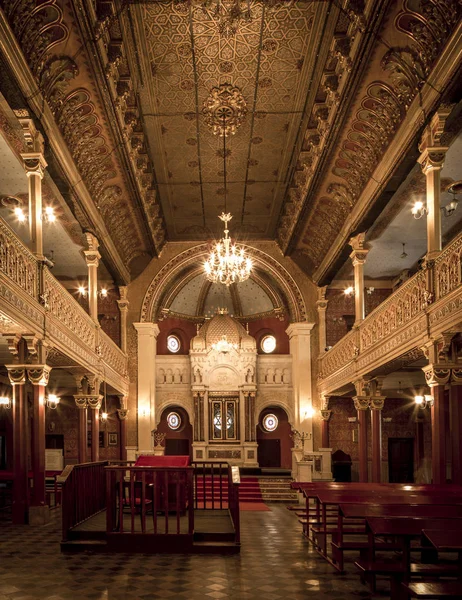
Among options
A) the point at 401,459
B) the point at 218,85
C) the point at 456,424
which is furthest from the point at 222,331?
the point at 456,424

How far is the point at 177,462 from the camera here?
13.5m

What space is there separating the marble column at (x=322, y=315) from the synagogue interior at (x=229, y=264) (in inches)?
2.7

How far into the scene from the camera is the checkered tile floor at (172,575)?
7055 millimetres

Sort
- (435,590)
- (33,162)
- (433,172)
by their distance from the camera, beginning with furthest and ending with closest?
1. (33,162)
2. (433,172)
3. (435,590)

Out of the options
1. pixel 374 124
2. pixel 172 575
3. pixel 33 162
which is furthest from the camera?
pixel 374 124

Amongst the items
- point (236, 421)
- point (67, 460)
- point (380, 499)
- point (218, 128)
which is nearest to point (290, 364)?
point (236, 421)

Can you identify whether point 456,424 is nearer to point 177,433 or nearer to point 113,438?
point 113,438

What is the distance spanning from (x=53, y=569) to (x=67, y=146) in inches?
328

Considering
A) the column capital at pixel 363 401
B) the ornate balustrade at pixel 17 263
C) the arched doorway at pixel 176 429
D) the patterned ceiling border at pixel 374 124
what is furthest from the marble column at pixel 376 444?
the arched doorway at pixel 176 429

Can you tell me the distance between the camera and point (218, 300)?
28.6 meters

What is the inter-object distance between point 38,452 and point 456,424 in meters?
7.28

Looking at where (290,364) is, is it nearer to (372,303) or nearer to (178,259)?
(372,303)

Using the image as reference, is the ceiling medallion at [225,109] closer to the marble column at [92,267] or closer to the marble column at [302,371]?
the marble column at [92,267]

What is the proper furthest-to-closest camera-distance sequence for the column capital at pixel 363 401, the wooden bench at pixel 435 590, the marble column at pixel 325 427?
the marble column at pixel 325 427 < the column capital at pixel 363 401 < the wooden bench at pixel 435 590
